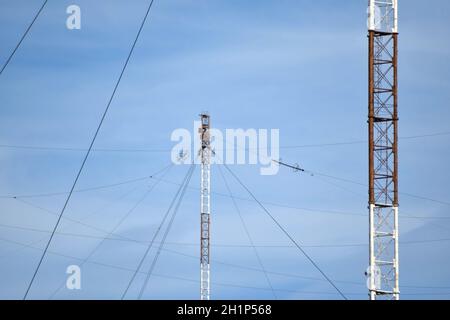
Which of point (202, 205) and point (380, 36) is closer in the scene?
point (380, 36)

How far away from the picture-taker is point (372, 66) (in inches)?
2958

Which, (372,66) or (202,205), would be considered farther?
(202,205)
